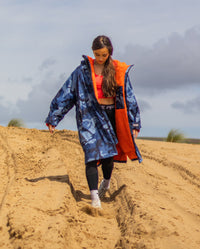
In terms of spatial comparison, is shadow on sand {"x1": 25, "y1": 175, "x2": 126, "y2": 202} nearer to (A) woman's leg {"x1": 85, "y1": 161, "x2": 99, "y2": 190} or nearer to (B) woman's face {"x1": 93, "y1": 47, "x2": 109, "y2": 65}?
(A) woman's leg {"x1": 85, "y1": 161, "x2": 99, "y2": 190}

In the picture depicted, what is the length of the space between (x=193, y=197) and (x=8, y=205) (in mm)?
2822

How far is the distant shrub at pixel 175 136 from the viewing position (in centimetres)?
1452

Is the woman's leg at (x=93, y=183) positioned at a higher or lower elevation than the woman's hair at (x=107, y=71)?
lower

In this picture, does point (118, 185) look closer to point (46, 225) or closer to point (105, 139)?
point (105, 139)

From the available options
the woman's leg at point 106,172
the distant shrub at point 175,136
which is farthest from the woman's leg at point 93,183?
the distant shrub at point 175,136

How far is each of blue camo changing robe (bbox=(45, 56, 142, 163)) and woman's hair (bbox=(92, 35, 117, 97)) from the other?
116 millimetres

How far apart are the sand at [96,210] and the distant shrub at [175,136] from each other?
5506mm

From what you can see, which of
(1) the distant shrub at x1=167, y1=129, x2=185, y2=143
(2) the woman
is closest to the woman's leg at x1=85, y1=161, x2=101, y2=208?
(2) the woman

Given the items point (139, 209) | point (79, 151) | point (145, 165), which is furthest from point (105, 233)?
point (79, 151)

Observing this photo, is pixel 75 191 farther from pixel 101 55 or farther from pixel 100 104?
pixel 101 55

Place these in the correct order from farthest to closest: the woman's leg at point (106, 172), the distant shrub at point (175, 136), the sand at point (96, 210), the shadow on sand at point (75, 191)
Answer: the distant shrub at point (175, 136), the shadow on sand at point (75, 191), the woman's leg at point (106, 172), the sand at point (96, 210)

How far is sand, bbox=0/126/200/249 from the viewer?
4051 millimetres

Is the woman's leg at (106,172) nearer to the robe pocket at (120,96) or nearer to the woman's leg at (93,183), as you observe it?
the woman's leg at (93,183)

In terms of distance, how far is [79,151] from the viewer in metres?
9.73
